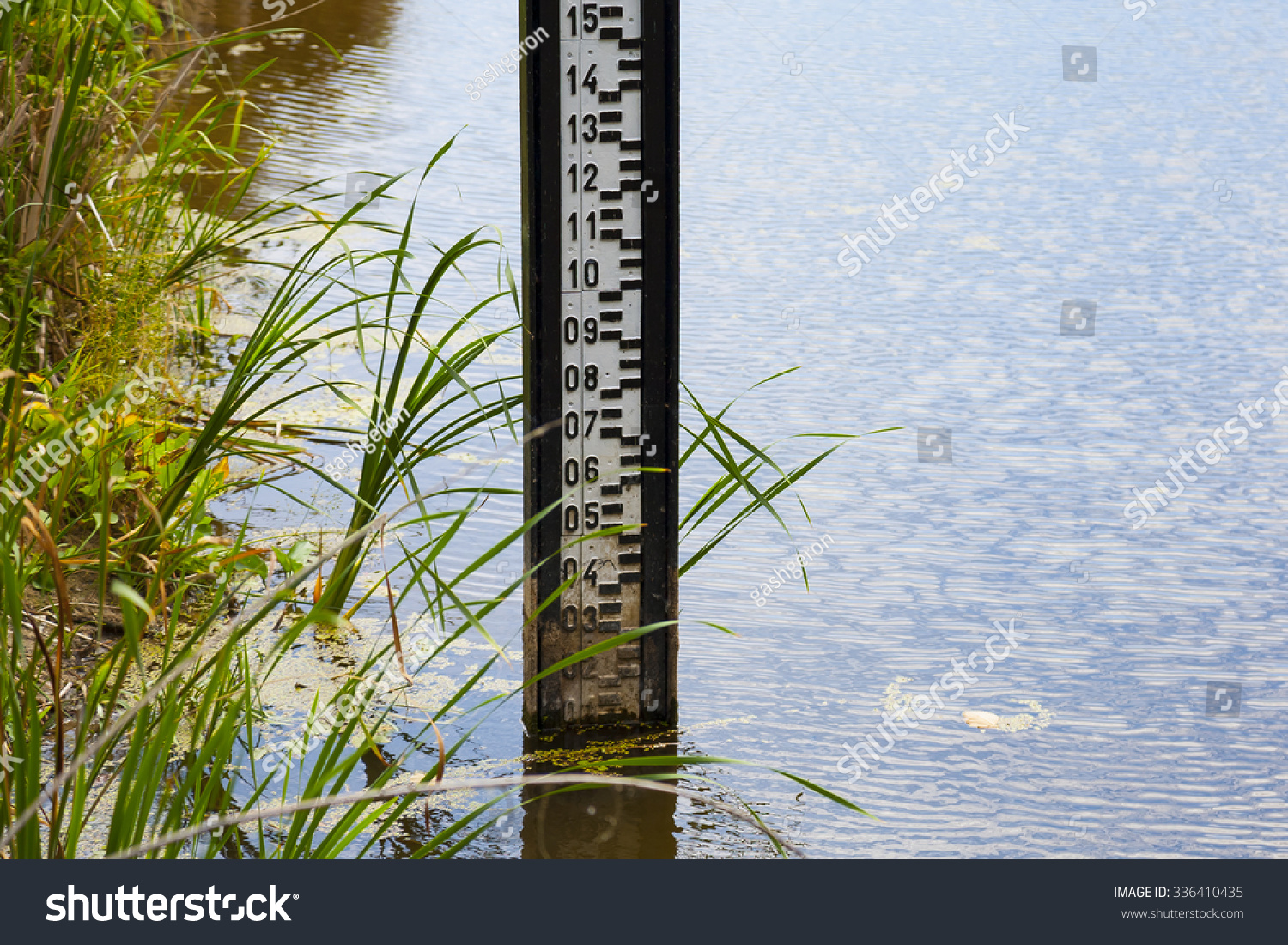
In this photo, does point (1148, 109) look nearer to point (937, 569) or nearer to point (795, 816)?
point (937, 569)

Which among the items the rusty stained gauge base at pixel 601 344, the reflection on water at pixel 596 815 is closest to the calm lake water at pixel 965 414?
the reflection on water at pixel 596 815

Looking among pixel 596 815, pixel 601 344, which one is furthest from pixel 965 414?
pixel 596 815

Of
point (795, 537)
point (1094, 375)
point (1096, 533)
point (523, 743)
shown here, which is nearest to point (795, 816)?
point (523, 743)

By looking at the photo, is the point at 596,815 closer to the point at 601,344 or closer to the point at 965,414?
the point at 601,344

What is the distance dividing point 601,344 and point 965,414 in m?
1.75

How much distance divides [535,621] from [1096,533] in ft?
5.22

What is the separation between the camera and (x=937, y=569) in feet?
10.7

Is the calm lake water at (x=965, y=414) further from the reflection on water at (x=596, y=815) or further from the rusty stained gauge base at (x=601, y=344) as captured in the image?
the rusty stained gauge base at (x=601, y=344)

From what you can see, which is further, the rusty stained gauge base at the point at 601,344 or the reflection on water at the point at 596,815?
the rusty stained gauge base at the point at 601,344

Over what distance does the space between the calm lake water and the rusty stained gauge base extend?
0.20 m

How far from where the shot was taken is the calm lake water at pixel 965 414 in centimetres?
254

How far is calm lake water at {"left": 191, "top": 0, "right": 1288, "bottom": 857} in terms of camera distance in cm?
254

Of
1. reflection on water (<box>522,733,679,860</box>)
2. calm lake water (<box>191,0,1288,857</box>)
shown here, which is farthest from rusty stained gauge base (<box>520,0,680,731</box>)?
calm lake water (<box>191,0,1288,857</box>)

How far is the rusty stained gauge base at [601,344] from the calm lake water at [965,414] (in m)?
0.20
